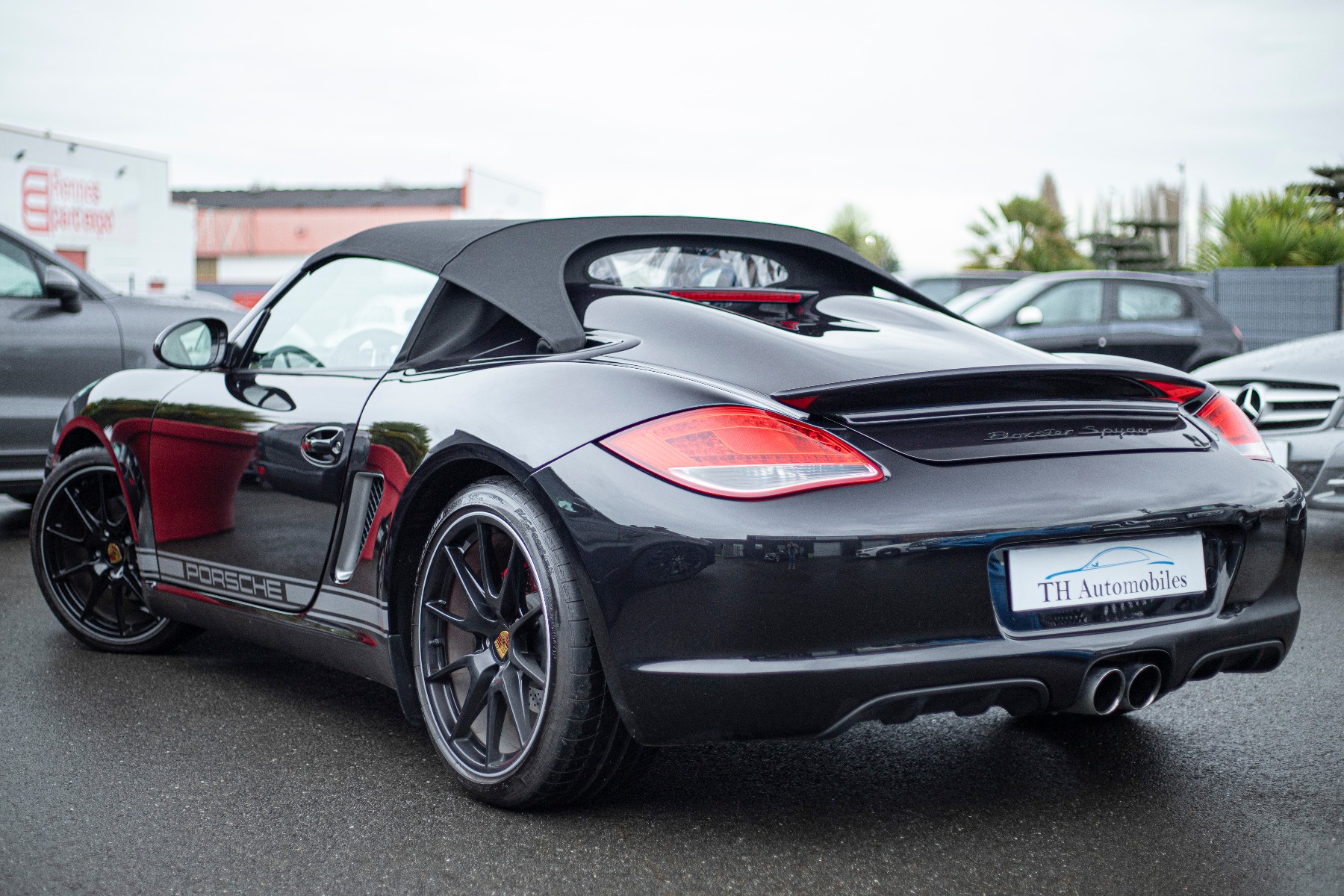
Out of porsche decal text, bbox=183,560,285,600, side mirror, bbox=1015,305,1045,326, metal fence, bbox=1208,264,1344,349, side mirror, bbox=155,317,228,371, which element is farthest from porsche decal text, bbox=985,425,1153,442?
metal fence, bbox=1208,264,1344,349

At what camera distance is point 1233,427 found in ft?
10.1

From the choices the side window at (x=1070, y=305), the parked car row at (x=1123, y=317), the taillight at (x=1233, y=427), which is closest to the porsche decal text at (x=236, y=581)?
the taillight at (x=1233, y=427)

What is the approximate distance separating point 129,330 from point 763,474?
18.4 feet

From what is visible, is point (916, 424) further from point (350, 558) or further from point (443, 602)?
point (350, 558)

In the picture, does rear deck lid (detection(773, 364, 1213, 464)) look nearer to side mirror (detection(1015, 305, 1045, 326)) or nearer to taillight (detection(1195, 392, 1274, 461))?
taillight (detection(1195, 392, 1274, 461))

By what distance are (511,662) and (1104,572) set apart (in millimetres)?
1196

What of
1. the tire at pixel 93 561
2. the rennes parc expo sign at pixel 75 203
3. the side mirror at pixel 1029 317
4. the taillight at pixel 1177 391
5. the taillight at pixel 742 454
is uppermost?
the rennes parc expo sign at pixel 75 203

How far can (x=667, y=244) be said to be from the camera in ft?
11.5

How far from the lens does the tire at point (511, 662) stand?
2.56 metres

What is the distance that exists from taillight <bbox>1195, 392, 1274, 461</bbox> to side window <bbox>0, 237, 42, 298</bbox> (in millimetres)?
5905

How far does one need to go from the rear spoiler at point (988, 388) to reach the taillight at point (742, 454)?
0.28ft

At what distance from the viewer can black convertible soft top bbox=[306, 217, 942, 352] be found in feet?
10.2

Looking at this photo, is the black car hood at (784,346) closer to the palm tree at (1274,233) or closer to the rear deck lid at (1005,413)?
the rear deck lid at (1005,413)

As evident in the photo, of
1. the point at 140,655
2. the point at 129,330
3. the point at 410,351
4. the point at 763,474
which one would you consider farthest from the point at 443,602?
the point at 129,330
